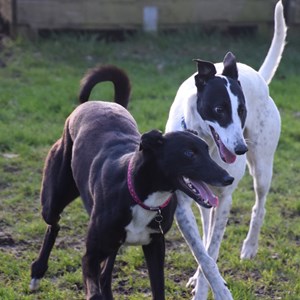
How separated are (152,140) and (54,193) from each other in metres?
1.19

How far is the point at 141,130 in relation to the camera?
27.2ft

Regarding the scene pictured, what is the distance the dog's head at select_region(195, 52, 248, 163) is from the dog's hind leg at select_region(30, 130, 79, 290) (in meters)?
0.87

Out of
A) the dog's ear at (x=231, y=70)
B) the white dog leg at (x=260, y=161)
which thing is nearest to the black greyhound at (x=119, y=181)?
the dog's ear at (x=231, y=70)

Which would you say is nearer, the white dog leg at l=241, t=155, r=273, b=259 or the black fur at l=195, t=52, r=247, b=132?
the black fur at l=195, t=52, r=247, b=132

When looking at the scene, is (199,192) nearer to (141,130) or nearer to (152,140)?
(152,140)

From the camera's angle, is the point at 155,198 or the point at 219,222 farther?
the point at 219,222

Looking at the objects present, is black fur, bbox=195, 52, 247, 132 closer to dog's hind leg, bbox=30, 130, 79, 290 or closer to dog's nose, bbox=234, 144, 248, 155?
dog's nose, bbox=234, 144, 248, 155

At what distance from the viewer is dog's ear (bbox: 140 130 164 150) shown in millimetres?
4270

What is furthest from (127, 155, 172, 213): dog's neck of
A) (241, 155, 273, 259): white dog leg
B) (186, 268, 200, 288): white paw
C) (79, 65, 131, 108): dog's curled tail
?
(241, 155, 273, 259): white dog leg

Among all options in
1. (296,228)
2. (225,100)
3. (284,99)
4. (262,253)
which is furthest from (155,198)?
Answer: (284,99)

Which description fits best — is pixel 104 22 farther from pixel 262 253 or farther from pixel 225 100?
pixel 225 100

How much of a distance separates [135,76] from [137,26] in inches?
63.0

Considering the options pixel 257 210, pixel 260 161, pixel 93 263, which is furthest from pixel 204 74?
pixel 257 210

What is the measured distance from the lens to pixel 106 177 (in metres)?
4.54
